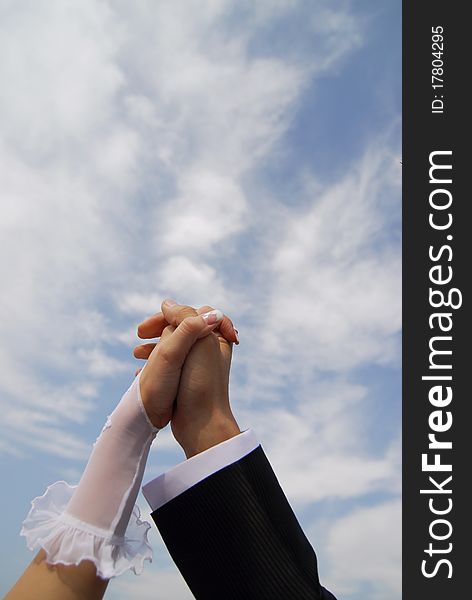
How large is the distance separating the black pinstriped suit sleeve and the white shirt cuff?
0.02m

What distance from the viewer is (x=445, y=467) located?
14.7ft

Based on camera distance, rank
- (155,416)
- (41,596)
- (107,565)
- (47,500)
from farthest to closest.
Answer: (155,416)
(47,500)
(107,565)
(41,596)

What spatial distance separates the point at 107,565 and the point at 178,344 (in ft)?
2.43

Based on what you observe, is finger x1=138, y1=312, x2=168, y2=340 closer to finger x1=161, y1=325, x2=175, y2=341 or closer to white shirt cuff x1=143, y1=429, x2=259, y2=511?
finger x1=161, y1=325, x2=175, y2=341

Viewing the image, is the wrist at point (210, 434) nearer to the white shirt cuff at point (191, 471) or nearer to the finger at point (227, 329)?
the white shirt cuff at point (191, 471)

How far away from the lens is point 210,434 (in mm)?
2061

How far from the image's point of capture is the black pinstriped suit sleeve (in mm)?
1642

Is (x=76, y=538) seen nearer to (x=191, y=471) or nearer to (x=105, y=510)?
(x=105, y=510)

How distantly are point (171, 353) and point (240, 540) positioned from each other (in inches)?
29.5

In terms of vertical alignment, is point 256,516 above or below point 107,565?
above

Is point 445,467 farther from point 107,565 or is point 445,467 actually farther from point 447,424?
point 107,565

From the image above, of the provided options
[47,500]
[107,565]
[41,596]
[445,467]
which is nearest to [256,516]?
[107,565]

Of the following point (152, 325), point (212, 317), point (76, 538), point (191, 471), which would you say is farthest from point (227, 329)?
point (76, 538)

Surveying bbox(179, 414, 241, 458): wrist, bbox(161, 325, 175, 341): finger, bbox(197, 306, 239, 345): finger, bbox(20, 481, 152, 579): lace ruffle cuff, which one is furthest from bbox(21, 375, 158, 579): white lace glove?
bbox(197, 306, 239, 345): finger
